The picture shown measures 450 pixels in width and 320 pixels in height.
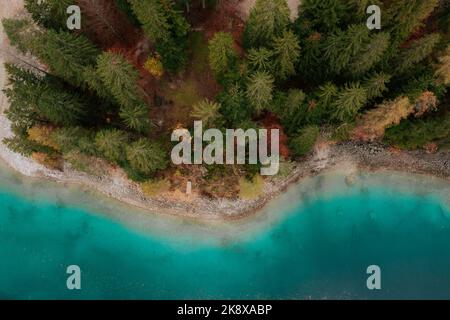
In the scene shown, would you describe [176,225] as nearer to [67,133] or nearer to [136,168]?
[136,168]

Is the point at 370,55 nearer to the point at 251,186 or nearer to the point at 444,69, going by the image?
the point at 444,69

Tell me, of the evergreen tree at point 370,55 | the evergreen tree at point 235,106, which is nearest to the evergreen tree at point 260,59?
the evergreen tree at point 235,106

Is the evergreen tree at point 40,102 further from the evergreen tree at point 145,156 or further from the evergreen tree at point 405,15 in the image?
the evergreen tree at point 405,15

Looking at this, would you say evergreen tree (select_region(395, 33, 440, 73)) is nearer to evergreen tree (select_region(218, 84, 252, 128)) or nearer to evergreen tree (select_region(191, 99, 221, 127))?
evergreen tree (select_region(218, 84, 252, 128))

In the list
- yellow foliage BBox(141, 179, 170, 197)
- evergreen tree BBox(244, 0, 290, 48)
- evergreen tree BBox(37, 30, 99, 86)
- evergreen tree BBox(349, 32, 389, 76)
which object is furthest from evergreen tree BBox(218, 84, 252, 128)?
evergreen tree BBox(37, 30, 99, 86)

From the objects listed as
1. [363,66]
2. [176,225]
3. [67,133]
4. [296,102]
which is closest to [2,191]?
[67,133]

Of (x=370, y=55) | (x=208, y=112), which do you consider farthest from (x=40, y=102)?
(x=370, y=55)
